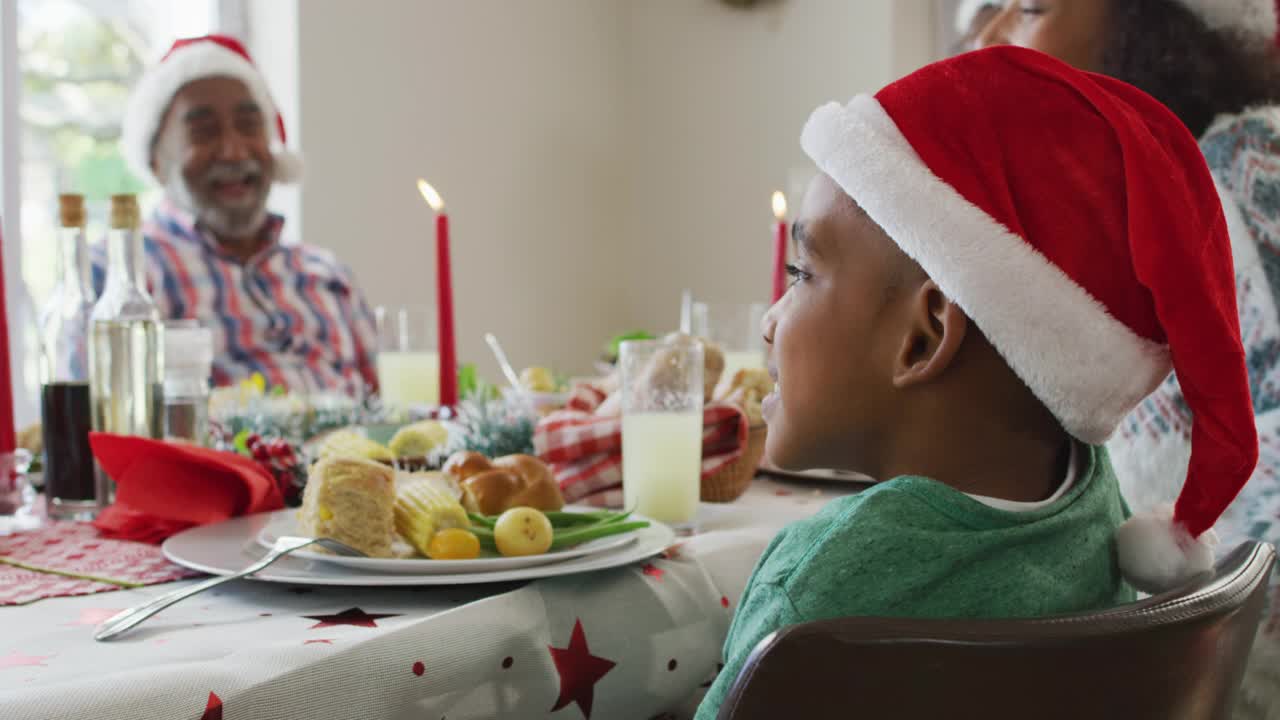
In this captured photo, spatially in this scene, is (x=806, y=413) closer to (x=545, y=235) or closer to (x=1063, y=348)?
(x=1063, y=348)

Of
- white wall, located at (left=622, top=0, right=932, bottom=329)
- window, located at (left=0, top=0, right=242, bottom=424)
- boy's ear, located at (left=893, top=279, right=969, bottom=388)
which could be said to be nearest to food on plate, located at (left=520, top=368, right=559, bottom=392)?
boy's ear, located at (left=893, top=279, right=969, bottom=388)

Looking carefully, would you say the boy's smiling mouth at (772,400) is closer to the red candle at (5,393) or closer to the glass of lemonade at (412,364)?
the red candle at (5,393)

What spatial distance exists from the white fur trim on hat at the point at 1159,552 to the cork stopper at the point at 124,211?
866mm

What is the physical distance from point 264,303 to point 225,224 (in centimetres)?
25

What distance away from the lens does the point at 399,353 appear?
1.70 metres

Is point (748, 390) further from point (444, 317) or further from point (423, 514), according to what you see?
point (423, 514)

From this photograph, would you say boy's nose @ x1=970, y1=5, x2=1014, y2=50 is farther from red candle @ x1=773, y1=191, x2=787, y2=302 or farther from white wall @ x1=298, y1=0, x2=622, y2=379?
white wall @ x1=298, y1=0, x2=622, y2=379

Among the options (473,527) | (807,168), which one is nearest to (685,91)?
(807,168)

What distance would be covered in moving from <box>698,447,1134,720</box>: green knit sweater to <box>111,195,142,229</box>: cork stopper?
73cm

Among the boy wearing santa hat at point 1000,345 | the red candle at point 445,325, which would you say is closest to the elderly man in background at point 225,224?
the red candle at point 445,325

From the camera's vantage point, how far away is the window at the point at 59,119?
119 inches

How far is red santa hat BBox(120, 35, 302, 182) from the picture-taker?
9.57 feet

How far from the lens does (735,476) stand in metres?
1.09

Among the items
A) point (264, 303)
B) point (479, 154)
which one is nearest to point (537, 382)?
point (264, 303)
